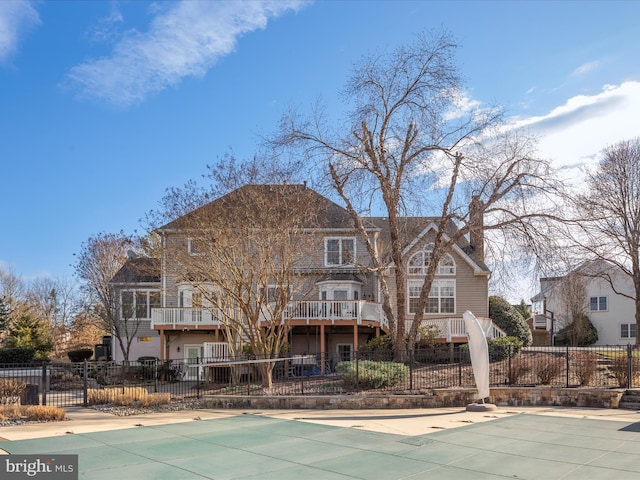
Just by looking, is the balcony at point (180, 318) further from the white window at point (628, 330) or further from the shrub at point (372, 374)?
the white window at point (628, 330)

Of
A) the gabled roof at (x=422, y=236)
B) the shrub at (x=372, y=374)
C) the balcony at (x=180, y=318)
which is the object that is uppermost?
the gabled roof at (x=422, y=236)

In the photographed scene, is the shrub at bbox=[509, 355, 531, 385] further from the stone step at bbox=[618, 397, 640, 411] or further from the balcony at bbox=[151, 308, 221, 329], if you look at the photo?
the balcony at bbox=[151, 308, 221, 329]

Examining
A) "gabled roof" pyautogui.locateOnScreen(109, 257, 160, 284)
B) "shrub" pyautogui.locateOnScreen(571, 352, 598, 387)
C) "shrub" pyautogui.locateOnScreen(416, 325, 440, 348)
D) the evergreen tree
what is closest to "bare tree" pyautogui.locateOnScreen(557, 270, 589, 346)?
"shrub" pyautogui.locateOnScreen(416, 325, 440, 348)

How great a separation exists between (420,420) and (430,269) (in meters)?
10.9

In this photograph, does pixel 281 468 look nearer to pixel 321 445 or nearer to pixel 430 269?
pixel 321 445

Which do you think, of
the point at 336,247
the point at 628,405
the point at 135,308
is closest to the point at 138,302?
the point at 135,308

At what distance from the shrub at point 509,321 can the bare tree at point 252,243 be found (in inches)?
527

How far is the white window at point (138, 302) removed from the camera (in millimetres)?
34125

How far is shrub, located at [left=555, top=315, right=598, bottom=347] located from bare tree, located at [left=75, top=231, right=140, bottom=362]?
1203 inches

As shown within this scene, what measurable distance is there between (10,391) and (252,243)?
27.8 ft

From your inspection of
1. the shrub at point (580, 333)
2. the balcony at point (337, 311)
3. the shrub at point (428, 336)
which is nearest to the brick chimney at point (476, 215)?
the shrub at point (428, 336)

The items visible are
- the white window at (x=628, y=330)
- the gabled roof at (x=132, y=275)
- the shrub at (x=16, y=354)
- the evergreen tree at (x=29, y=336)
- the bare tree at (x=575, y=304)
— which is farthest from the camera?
the white window at (x=628, y=330)

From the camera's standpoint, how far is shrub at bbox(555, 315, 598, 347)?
4465 centimetres

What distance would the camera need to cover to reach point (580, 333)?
4484 centimetres
